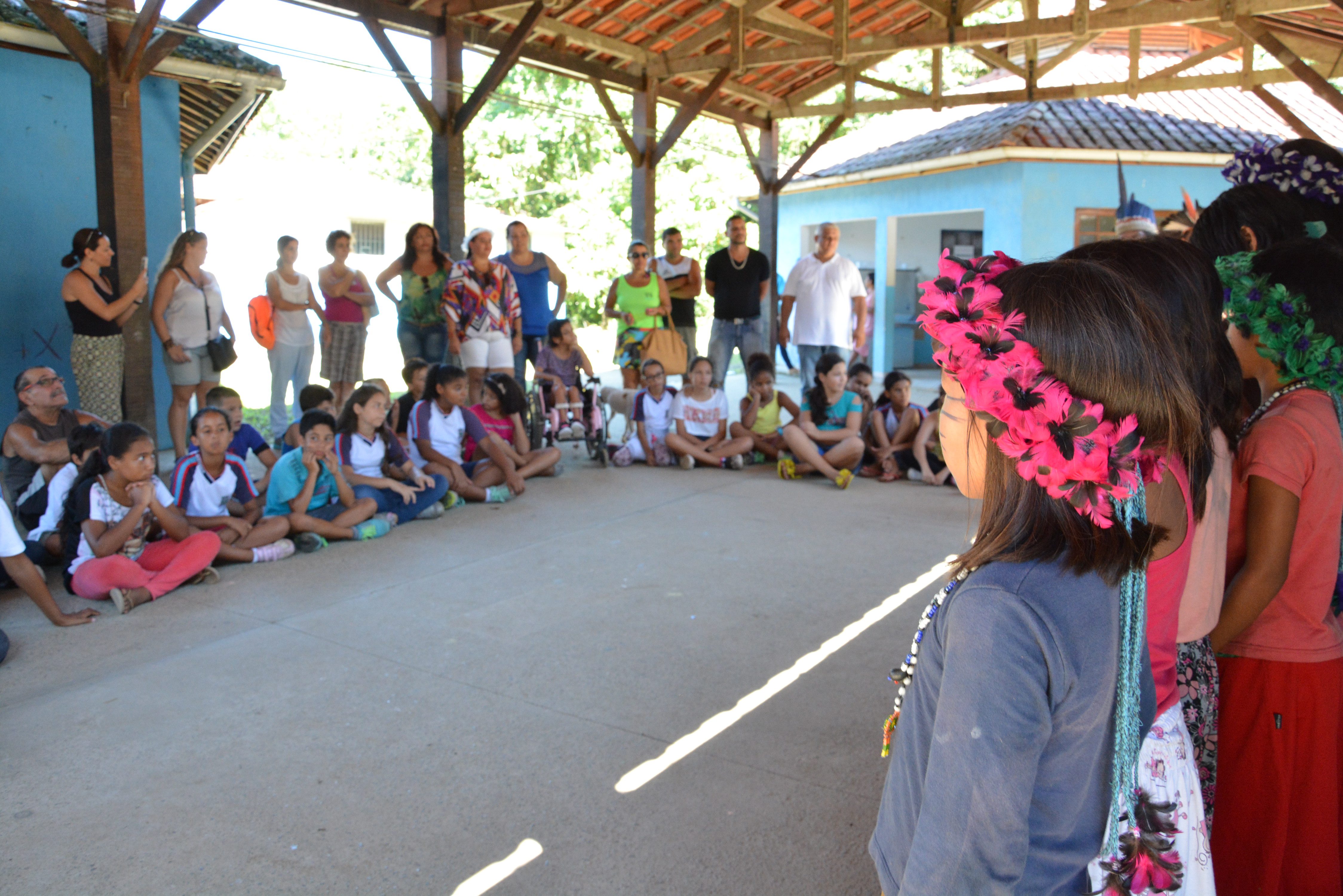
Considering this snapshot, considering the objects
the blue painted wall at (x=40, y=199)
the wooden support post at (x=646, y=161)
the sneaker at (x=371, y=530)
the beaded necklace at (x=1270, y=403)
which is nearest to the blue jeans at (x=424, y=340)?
the blue painted wall at (x=40, y=199)

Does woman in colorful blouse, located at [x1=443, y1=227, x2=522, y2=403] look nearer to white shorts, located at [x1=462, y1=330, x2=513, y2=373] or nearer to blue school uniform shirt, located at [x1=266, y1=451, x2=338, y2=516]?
white shorts, located at [x1=462, y1=330, x2=513, y2=373]

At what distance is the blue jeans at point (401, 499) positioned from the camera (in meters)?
5.39

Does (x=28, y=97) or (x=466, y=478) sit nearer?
(x=466, y=478)

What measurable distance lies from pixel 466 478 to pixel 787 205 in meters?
11.8

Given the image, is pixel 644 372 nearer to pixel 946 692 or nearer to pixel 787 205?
pixel 946 692

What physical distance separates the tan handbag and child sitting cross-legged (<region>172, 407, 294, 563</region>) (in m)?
3.72

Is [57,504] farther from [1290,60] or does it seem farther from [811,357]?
[1290,60]

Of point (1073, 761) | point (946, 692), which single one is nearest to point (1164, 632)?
point (1073, 761)

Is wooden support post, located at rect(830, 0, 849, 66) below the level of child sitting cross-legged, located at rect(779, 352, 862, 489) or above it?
above

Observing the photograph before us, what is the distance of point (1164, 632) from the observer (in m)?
1.32

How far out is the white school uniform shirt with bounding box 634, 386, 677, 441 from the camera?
24.3ft

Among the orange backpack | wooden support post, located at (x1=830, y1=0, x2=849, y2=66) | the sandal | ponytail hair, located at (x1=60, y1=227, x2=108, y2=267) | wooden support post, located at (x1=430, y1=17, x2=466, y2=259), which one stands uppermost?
wooden support post, located at (x1=830, y1=0, x2=849, y2=66)

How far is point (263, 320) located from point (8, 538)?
12.1 ft

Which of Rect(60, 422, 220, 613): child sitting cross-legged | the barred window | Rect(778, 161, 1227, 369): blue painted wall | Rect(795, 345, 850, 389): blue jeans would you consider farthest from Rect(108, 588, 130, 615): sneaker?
the barred window
